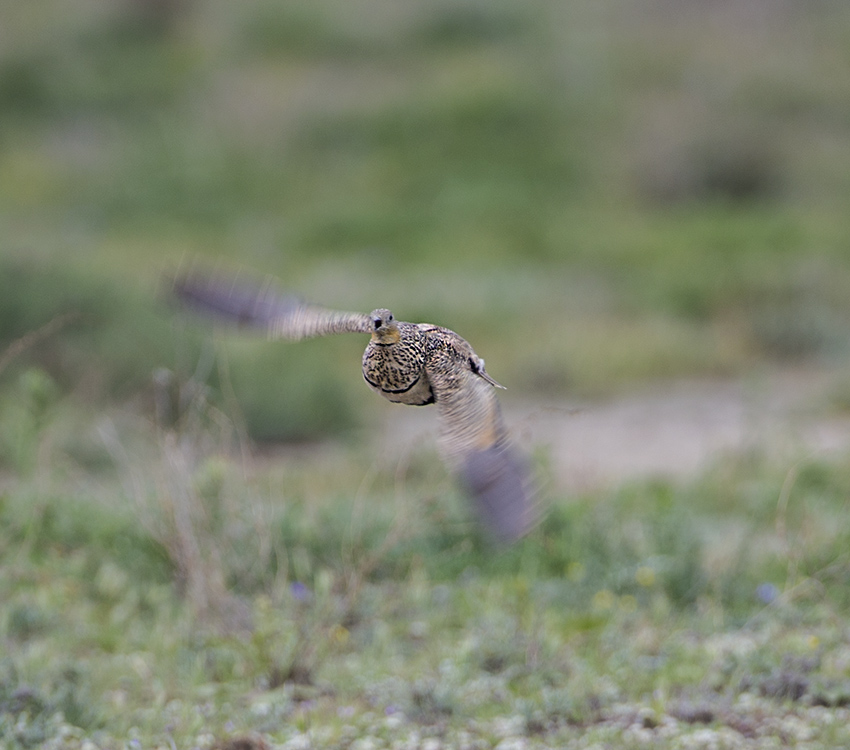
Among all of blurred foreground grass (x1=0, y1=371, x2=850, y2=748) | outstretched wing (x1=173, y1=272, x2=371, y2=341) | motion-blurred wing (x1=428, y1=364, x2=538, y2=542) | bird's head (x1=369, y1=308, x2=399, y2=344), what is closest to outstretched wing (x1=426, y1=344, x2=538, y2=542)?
motion-blurred wing (x1=428, y1=364, x2=538, y2=542)

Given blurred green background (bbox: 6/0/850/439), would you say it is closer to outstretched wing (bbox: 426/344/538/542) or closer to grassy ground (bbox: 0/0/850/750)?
grassy ground (bbox: 0/0/850/750)

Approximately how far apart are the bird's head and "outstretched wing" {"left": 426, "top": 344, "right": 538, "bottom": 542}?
0.15 meters

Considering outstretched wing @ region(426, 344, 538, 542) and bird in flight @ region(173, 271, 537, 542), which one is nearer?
bird in flight @ region(173, 271, 537, 542)

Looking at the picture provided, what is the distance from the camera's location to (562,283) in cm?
1211

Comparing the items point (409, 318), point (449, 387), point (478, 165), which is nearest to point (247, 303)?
point (449, 387)

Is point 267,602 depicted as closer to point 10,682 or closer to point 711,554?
point 10,682

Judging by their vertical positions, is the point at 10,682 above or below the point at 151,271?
below

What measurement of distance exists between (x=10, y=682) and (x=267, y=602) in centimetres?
92

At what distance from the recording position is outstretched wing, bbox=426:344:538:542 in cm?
263

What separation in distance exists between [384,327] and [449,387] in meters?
0.29

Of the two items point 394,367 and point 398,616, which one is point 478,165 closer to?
point 398,616

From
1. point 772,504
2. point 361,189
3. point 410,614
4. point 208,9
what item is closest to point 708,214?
point 361,189

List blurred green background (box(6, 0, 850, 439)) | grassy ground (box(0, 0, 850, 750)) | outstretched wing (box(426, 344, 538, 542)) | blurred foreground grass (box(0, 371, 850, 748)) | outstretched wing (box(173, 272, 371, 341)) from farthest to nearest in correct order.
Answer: blurred green background (box(6, 0, 850, 439)) → grassy ground (box(0, 0, 850, 750)) → blurred foreground grass (box(0, 371, 850, 748)) → outstretched wing (box(173, 272, 371, 341)) → outstretched wing (box(426, 344, 538, 542))

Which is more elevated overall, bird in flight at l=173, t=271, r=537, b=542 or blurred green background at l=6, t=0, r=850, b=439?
blurred green background at l=6, t=0, r=850, b=439
